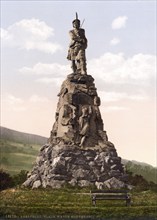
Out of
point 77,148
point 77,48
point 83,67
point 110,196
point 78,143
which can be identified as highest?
point 77,48

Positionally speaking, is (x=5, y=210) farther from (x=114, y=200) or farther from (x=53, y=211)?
(x=114, y=200)

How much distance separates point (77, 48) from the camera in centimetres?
4541

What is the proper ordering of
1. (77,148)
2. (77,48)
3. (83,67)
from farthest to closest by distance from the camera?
(77,48), (83,67), (77,148)

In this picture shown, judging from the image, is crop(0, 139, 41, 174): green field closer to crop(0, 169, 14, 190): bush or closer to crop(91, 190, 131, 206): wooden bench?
crop(0, 169, 14, 190): bush

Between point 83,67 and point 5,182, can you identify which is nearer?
point 5,182

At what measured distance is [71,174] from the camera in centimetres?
3988

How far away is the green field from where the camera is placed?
72.0 m

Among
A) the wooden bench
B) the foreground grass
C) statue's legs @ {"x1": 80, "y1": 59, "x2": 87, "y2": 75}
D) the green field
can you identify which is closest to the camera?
the foreground grass

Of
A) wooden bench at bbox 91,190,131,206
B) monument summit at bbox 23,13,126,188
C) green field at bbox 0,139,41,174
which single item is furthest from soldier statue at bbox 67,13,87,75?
green field at bbox 0,139,41,174

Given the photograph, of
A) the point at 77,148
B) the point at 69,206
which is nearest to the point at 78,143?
the point at 77,148

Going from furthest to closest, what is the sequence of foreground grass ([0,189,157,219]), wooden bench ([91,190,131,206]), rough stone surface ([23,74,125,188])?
1. rough stone surface ([23,74,125,188])
2. wooden bench ([91,190,131,206])
3. foreground grass ([0,189,157,219])

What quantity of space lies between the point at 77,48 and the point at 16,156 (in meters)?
36.3

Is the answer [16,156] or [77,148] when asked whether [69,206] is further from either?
[16,156]

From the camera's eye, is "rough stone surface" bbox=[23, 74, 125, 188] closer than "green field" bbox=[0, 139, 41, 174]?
Yes
